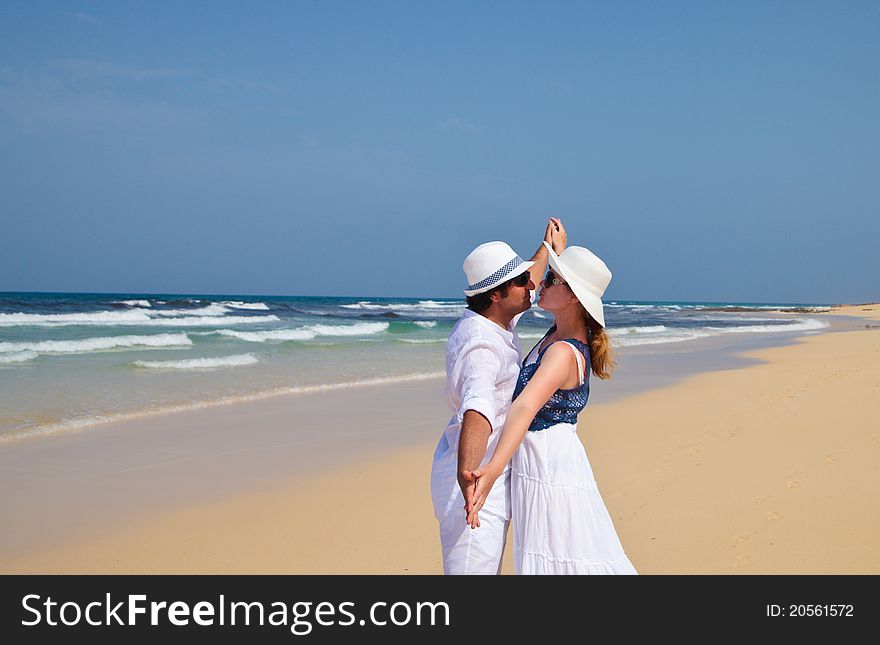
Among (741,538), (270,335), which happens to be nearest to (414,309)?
(270,335)

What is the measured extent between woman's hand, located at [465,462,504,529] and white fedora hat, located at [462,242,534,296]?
2.16ft

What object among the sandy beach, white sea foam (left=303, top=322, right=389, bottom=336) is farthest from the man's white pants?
white sea foam (left=303, top=322, right=389, bottom=336)

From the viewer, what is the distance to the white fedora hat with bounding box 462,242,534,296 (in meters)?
2.76

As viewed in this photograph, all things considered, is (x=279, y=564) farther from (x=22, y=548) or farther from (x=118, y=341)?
(x=118, y=341)

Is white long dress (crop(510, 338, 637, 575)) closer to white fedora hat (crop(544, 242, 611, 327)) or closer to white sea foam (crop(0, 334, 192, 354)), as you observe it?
white fedora hat (crop(544, 242, 611, 327))

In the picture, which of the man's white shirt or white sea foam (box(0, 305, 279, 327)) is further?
white sea foam (box(0, 305, 279, 327))

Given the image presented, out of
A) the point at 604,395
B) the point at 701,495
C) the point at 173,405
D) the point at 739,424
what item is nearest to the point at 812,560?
the point at 701,495

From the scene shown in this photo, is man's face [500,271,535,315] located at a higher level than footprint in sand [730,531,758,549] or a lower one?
higher

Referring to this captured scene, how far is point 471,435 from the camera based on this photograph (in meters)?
2.46

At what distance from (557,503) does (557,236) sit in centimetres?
114

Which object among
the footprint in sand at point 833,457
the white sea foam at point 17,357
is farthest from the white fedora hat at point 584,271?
the white sea foam at point 17,357

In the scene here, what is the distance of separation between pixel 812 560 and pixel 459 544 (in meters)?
2.82

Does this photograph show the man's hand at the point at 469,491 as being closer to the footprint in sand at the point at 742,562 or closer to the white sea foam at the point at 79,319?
the footprint in sand at the point at 742,562

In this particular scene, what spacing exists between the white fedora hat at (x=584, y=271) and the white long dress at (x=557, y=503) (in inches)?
7.8
